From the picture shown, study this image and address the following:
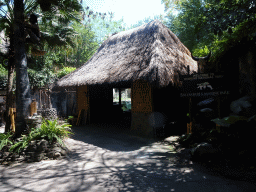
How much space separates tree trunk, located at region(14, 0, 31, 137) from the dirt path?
1.55m

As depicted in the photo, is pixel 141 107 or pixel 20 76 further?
pixel 141 107

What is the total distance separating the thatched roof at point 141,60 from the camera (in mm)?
6844

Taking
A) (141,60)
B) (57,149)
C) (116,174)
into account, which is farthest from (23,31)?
(116,174)

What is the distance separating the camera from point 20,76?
5926 mm

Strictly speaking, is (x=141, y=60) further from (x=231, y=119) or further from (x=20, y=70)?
(x=20, y=70)

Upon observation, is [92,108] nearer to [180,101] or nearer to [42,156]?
[180,101]

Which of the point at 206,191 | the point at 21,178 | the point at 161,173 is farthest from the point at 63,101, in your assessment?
the point at 206,191

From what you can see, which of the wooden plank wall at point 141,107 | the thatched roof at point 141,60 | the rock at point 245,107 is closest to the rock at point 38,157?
the thatched roof at point 141,60

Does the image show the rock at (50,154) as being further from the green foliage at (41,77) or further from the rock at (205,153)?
the green foliage at (41,77)

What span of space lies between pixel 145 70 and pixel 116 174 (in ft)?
12.7

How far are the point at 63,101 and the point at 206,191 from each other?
11847mm

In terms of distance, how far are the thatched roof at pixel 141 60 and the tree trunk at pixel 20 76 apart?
9.46 feet

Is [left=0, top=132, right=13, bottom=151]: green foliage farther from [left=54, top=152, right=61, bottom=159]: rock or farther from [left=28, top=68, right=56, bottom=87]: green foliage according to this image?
[left=28, top=68, right=56, bottom=87]: green foliage

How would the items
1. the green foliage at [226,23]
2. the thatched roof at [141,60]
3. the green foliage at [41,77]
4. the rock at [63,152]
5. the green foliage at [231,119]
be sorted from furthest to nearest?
the green foliage at [41,77], the thatched roof at [141,60], the rock at [63,152], the green foliage at [231,119], the green foliage at [226,23]
